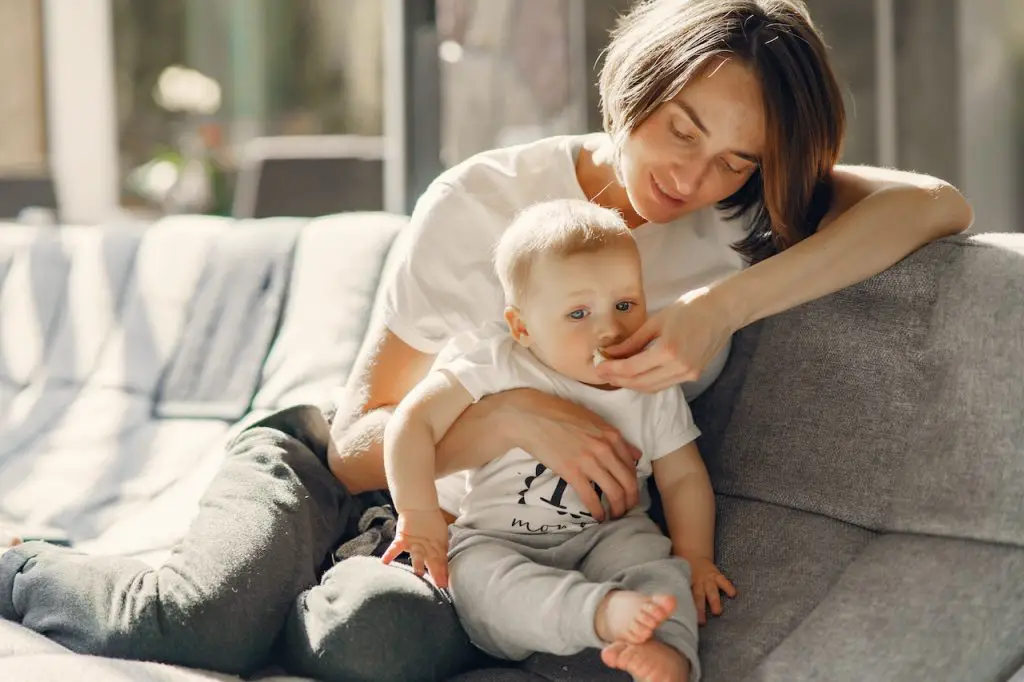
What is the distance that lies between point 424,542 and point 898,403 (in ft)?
2.13

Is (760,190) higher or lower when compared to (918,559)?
higher

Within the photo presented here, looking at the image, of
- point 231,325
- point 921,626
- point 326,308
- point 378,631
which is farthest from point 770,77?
point 231,325

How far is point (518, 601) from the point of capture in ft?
4.22

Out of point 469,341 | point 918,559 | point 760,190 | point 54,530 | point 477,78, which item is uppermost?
point 477,78

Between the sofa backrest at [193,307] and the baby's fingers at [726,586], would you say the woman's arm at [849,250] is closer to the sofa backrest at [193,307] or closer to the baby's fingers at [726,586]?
the baby's fingers at [726,586]

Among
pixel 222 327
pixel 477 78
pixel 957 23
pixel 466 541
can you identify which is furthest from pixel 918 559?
pixel 957 23

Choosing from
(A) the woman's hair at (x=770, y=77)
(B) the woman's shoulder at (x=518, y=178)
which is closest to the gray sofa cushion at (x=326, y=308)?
(B) the woman's shoulder at (x=518, y=178)

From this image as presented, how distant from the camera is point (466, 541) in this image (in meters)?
1.41

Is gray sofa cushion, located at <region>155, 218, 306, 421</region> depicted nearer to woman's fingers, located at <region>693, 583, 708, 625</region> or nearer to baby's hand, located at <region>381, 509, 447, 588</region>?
baby's hand, located at <region>381, 509, 447, 588</region>

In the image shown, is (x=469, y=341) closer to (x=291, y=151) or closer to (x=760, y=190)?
(x=760, y=190)

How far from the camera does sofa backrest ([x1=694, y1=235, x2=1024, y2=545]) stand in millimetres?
1362

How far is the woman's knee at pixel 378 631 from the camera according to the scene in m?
1.29

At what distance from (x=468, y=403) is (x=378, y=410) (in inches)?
8.3

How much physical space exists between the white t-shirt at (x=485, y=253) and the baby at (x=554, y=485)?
0.39ft
